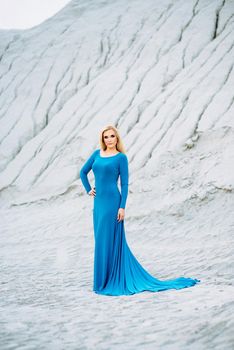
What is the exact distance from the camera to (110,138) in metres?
4.24

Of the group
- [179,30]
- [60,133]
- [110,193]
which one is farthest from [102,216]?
[179,30]

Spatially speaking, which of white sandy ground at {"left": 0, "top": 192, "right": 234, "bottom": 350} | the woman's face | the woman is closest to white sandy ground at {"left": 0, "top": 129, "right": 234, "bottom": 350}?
white sandy ground at {"left": 0, "top": 192, "right": 234, "bottom": 350}

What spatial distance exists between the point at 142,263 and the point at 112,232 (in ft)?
5.15

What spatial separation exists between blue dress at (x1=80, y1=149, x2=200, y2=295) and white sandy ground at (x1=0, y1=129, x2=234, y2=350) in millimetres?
243

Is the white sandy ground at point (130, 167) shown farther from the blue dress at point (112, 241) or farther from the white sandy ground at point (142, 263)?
the blue dress at point (112, 241)

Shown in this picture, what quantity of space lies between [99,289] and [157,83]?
7769 millimetres

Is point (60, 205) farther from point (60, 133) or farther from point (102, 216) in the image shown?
point (102, 216)

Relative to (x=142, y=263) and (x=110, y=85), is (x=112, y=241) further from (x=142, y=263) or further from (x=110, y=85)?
(x=110, y=85)

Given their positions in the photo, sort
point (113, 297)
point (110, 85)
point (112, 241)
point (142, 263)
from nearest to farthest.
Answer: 1. point (113, 297)
2. point (112, 241)
3. point (142, 263)
4. point (110, 85)

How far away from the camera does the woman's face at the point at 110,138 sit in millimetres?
4238

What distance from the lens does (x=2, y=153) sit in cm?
1117

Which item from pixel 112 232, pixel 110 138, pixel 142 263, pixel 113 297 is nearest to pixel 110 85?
pixel 142 263

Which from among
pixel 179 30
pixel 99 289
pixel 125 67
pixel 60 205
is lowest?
pixel 60 205

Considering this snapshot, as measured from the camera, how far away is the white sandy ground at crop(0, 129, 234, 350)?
8.78ft
